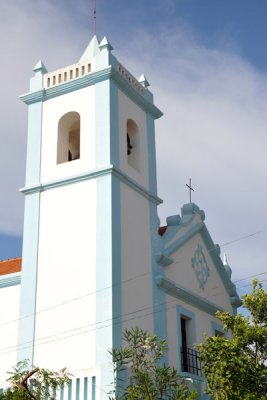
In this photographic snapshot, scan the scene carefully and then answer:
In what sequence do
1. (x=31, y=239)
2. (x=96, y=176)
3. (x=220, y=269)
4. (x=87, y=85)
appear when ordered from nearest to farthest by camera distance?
(x=96, y=176) < (x=31, y=239) < (x=87, y=85) < (x=220, y=269)

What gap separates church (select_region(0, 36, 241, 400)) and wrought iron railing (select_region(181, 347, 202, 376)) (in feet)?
0.14

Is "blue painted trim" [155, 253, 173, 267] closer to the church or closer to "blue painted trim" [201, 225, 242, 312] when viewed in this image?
the church

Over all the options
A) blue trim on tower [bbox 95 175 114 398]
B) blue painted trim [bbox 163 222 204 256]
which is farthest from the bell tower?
blue painted trim [bbox 163 222 204 256]

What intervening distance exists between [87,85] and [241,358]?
28.8 feet

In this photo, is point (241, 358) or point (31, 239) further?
point (31, 239)

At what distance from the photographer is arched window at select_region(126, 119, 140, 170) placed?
60.1ft

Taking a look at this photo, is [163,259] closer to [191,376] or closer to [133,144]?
[191,376]

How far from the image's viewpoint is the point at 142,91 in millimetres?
19203

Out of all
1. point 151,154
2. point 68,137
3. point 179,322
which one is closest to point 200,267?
point 179,322

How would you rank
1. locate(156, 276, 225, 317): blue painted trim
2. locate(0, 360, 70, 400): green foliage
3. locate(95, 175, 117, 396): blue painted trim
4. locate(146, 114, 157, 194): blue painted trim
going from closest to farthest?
locate(0, 360, 70, 400): green foliage
locate(95, 175, 117, 396): blue painted trim
locate(156, 276, 225, 317): blue painted trim
locate(146, 114, 157, 194): blue painted trim

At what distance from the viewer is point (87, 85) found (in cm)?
1769

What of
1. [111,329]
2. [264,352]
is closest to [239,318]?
[264,352]

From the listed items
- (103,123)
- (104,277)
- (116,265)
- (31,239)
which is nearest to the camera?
(104,277)

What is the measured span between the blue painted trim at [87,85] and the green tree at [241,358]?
24.4 feet
